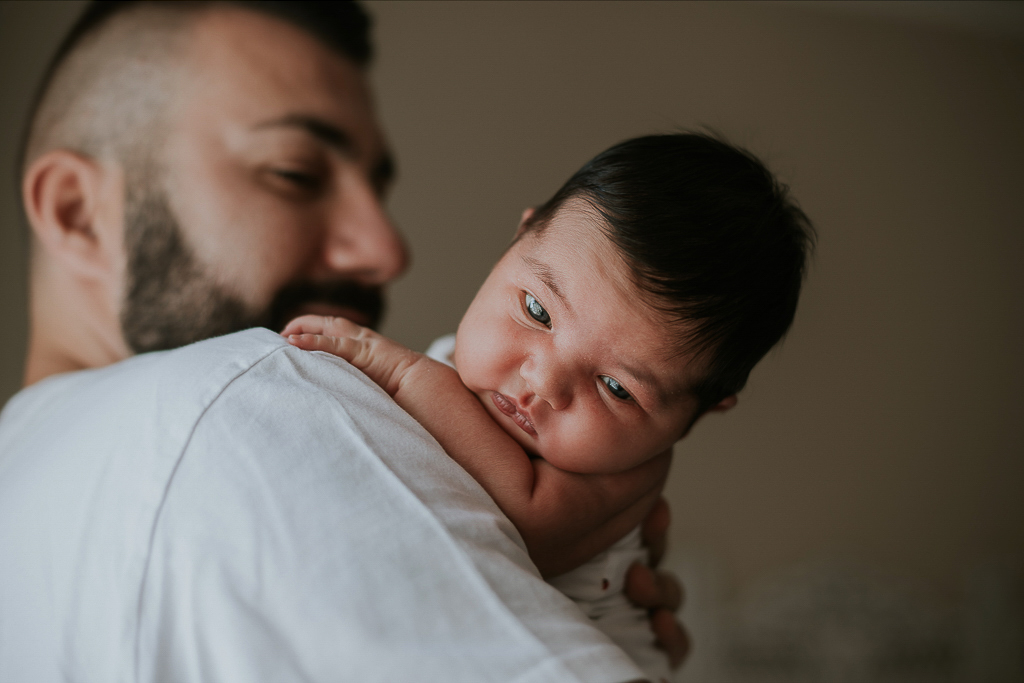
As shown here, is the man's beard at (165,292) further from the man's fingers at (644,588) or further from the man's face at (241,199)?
the man's fingers at (644,588)

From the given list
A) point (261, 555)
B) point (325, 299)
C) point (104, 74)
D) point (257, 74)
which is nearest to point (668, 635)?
point (261, 555)

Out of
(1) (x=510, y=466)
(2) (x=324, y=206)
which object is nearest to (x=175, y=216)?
(2) (x=324, y=206)

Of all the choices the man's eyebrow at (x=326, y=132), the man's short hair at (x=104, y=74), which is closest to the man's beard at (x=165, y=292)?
the man's short hair at (x=104, y=74)

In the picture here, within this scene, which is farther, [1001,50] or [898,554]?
[1001,50]

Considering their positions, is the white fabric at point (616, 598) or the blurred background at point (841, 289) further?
the blurred background at point (841, 289)

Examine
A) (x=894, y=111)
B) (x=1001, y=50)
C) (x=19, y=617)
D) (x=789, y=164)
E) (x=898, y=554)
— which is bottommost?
(x=898, y=554)

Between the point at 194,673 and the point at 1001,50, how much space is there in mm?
3280

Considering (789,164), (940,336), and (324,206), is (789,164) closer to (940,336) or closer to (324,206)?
(940,336)

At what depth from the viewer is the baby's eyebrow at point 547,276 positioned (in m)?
0.73

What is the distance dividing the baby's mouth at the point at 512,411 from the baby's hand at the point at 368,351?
11 centimetres

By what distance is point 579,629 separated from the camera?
1.51 feet

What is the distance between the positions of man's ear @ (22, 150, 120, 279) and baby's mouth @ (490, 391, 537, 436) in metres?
0.90

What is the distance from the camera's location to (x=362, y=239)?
140 cm

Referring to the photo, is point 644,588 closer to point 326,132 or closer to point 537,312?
point 537,312
